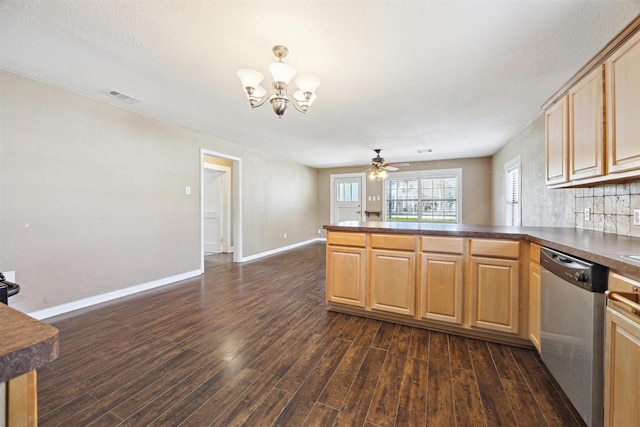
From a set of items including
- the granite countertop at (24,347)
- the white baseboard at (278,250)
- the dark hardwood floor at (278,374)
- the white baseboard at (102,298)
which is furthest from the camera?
the white baseboard at (278,250)

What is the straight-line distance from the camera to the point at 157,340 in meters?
2.26

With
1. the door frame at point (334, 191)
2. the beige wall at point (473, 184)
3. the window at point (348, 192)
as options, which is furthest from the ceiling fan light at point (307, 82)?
the window at point (348, 192)

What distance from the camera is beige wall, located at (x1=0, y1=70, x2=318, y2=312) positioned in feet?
8.20

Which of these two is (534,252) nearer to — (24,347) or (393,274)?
(393,274)

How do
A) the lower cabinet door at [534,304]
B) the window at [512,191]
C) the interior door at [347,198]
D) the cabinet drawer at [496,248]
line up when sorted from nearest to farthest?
the lower cabinet door at [534,304] < the cabinet drawer at [496,248] < the window at [512,191] < the interior door at [347,198]

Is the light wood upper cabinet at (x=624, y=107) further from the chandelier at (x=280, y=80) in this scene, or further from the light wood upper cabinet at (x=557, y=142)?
the chandelier at (x=280, y=80)

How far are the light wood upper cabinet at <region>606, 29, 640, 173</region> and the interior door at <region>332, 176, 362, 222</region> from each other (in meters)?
6.16

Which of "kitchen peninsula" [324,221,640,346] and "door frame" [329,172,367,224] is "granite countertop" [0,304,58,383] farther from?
"door frame" [329,172,367,224]

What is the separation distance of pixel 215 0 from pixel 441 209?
21.9 feet

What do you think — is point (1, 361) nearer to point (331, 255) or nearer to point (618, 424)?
point (618, 424)

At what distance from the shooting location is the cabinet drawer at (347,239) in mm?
2697

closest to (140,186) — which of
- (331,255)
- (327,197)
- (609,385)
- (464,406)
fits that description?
(331,255)

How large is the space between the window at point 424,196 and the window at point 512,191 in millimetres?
1739

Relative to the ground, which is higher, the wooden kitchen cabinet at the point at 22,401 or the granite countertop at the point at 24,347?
the granite countertop at the point at 24,347
